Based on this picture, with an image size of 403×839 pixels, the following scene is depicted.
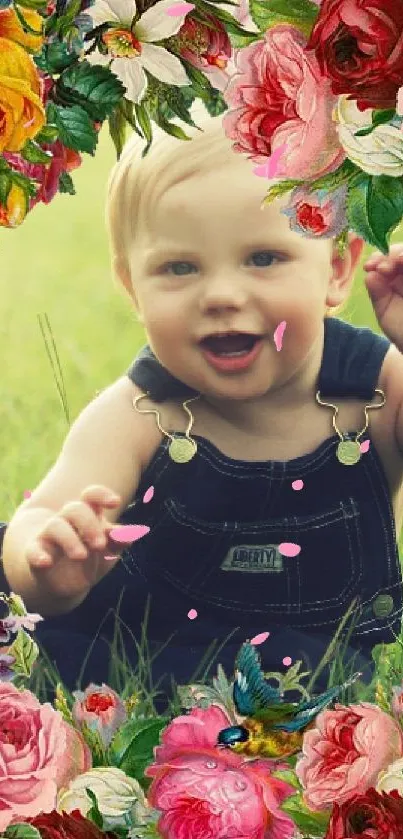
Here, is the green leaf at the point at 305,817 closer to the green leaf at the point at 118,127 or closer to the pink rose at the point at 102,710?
the pink rose at the point at 102,710

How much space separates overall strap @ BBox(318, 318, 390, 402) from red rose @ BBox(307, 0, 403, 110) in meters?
0.20

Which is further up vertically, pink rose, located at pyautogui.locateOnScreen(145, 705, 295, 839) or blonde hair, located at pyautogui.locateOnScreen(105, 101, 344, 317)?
blonde hair, located at pyautogui.locateOnScreen(105, 101, 344, 317)

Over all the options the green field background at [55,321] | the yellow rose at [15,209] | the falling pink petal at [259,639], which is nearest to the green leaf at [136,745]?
the falling pink petal at [259,639]

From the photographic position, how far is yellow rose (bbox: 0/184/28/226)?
40.6 inches

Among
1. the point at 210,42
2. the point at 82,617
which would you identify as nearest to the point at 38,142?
the point at 210,42

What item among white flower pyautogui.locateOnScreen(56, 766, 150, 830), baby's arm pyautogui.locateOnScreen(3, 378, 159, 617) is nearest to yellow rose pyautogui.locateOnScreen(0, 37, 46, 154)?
baby's arm pyautogui.locateOnScreen(3, 378, 159, 617)

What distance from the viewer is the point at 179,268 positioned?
1007mm

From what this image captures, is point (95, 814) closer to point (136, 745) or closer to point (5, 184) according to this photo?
point (136, 745)

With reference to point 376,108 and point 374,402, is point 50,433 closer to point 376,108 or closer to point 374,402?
point 374,402

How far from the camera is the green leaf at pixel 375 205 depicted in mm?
989

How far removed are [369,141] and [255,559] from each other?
0.38 metres

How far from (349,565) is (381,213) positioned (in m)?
0.31

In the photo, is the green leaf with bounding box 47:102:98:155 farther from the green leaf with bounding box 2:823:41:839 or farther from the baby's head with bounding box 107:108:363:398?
the green leaf with bounding box 2:823:41:839

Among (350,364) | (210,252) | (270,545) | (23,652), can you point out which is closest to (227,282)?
(210,252)
